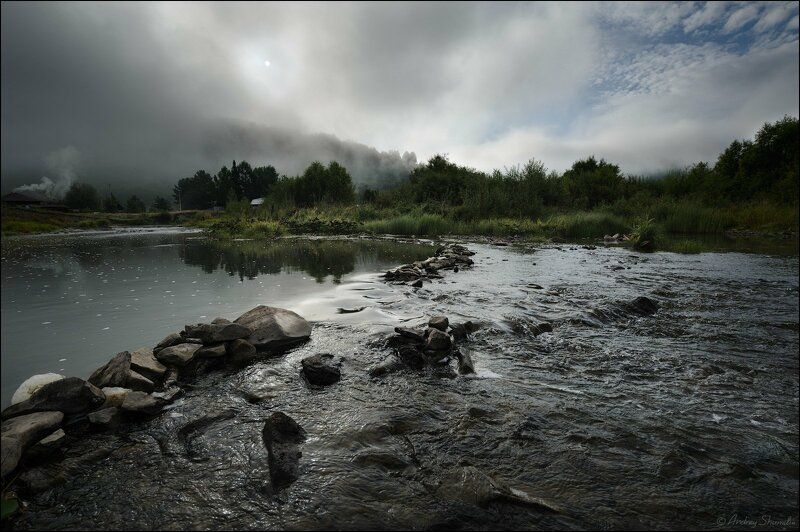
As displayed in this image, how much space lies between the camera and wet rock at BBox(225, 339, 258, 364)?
3.55 metres

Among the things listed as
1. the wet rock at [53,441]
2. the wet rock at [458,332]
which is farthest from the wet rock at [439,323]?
the wet rock at [53,441]

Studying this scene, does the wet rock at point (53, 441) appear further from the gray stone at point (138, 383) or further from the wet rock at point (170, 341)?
the wet rock at point (170, 341)

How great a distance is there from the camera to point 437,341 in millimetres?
3795

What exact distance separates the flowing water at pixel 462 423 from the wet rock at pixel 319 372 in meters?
0.11

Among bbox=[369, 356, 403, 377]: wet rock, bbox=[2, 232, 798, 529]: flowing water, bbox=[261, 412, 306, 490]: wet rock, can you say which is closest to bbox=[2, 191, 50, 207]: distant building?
bbox=[2, 232, 798, 529]: flowing water

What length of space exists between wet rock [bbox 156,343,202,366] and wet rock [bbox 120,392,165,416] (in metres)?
0.58

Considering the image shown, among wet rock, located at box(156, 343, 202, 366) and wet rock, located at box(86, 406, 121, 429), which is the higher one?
wet rock, located at box(156, 343, 202, 366)

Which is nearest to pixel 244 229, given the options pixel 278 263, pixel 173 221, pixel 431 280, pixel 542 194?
pixel 278 263

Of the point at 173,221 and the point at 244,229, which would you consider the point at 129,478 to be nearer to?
the point at 244,229

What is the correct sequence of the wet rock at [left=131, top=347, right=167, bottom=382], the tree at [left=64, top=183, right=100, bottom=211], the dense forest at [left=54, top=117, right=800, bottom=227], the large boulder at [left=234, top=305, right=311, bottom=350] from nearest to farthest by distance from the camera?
the wet rock at [left=131, top=347, right=167, bottom=382] → the large boulder at [left=234, top=305, right=311, bottom=350] → the dense forest at [left=54, top=117, right=800, bottom=227] → the tree at [left=64, top=183, right=100, bottom=211]

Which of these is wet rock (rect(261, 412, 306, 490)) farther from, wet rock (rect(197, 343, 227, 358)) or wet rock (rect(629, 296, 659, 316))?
wet rock (rect(629, 296, 659, 316))

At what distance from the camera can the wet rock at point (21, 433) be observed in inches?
73.7

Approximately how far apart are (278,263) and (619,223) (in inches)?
765

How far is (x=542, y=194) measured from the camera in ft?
94.5
